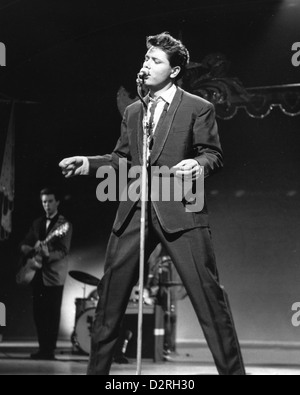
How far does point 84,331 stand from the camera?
18.5 feet

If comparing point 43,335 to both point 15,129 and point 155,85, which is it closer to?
point 15,129

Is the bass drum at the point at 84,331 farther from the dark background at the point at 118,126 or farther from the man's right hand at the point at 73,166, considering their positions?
the man's right hand at the point at 73,166

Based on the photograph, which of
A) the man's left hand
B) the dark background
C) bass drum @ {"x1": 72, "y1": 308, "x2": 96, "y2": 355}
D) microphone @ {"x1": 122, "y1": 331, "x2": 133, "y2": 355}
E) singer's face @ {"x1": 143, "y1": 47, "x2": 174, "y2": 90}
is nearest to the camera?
the man's left hand

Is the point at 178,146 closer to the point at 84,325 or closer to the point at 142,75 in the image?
the point at 142,75

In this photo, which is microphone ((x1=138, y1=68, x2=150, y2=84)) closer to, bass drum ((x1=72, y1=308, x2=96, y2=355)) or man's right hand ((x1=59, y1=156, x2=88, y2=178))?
man's right hand ((x1=59, y1=156, x2=88, y2=178))

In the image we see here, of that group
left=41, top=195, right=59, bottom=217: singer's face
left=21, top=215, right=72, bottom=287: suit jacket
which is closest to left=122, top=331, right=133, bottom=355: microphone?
left=21, top=215, right=72, bottom=287: suit jacket

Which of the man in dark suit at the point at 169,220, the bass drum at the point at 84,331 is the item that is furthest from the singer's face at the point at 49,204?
the man in dark suit at the point at 169,220

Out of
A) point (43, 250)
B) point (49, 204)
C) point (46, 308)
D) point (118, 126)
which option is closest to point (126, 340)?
point (46, 308)

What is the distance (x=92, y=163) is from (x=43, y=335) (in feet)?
10.7

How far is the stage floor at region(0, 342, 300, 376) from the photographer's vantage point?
435 cm

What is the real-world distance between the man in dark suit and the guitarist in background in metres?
3.11

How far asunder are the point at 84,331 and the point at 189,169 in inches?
139
